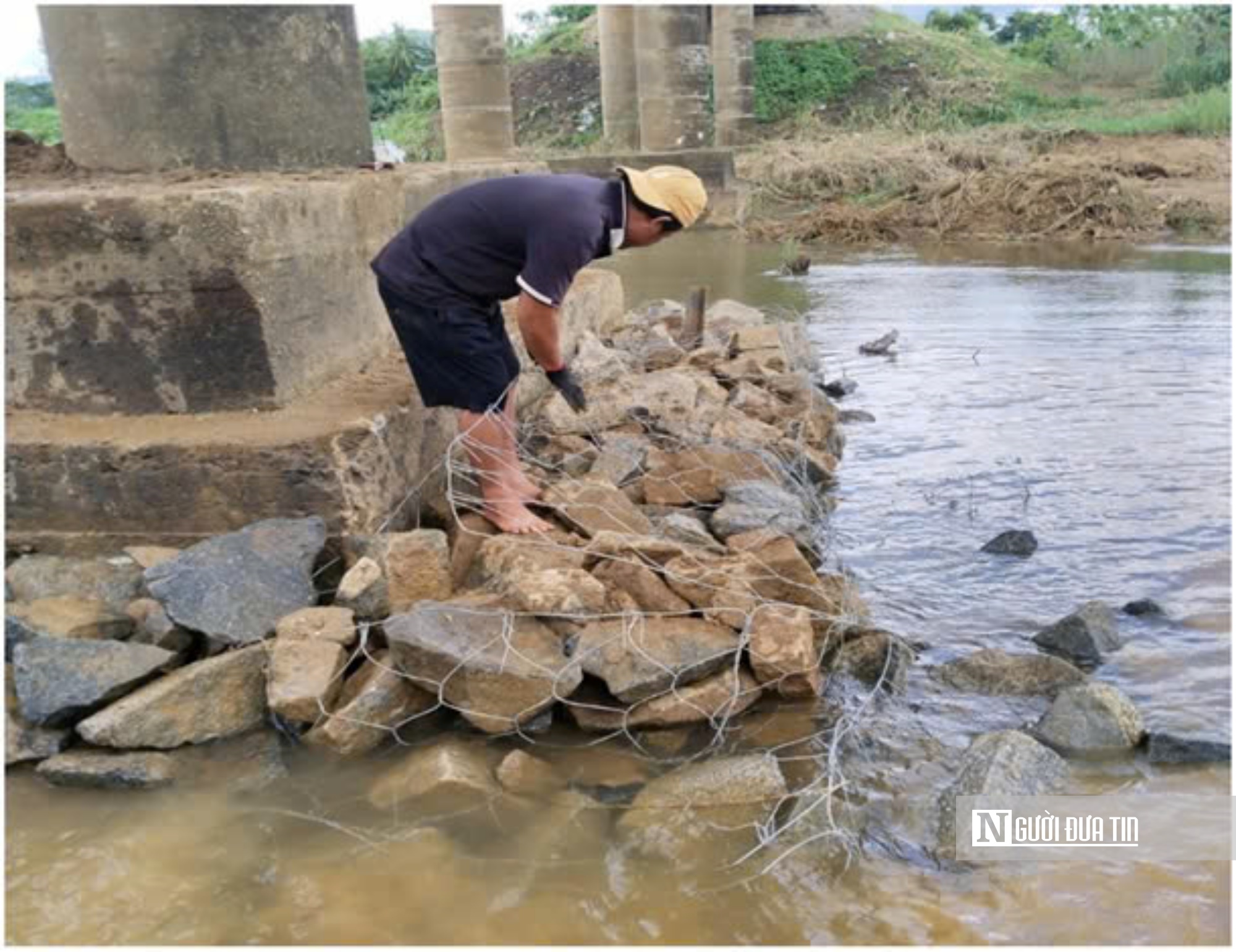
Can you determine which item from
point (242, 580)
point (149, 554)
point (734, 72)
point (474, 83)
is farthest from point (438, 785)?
point (734, 72)

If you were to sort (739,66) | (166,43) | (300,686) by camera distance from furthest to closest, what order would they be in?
(739,66) < (166,43) < (300,686)

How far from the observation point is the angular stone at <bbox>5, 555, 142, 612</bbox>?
11.1 feet

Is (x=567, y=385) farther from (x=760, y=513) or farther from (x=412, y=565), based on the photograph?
(x=412, y=565)

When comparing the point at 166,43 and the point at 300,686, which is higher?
the point at 166,43

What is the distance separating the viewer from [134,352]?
3.71 m

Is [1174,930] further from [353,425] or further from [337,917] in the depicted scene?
[353,425]

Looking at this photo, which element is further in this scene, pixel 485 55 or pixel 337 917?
pixel 485 55

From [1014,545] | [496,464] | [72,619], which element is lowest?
[1014,545]

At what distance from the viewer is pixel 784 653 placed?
3002 millimetres

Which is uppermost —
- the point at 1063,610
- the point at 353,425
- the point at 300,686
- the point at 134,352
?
the point at 134,352

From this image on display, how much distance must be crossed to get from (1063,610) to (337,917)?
→ 259 centimetres

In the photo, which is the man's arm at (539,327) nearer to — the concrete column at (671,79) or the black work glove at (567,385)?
the black work glove at (567,385)

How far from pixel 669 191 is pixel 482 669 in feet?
5.41

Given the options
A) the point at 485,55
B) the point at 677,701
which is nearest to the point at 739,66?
the point at 485,55
